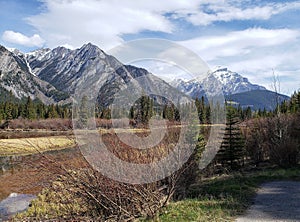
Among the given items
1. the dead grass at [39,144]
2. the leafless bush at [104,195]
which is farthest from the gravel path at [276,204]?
the dead grass at [39,144]

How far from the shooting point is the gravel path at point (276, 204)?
26.6ft

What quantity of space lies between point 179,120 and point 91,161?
9.49ft

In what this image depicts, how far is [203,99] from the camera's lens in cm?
1045

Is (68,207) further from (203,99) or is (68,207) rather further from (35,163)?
(203,99)

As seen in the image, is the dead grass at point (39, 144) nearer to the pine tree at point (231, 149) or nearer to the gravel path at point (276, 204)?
the gravel path at point (276, 204)

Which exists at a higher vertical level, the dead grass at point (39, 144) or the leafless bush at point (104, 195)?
the dead grass at point (39, 144)

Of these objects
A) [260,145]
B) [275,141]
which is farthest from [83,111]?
[260,145]

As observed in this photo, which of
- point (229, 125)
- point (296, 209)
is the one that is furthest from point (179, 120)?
point (229, 125)

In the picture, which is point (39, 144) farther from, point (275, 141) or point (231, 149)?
point (275, 141)

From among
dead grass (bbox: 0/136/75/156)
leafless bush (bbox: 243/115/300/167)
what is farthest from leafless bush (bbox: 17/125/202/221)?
leafless bush (bbox: 243/115/300/167)

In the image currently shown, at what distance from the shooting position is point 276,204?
966 cm

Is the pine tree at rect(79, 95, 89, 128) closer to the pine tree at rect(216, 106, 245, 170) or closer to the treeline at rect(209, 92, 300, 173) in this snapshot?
the treeline at rect(209, 92, 300, 173)

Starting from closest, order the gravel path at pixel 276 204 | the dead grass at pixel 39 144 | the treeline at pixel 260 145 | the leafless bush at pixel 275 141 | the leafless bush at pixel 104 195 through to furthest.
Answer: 1. the dead grass at pixel 39 144
2. the leafless bush at pixel 104 195
3. the gravel path at pixel 276 204
4. the leafless bush at pixel 275 141
5. the treeline at pixel 260 145

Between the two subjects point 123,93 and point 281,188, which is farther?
point 281,188
